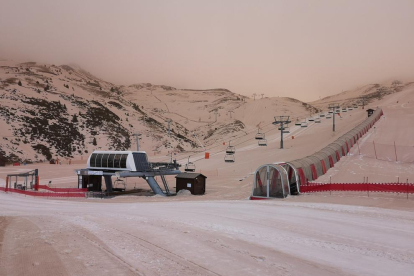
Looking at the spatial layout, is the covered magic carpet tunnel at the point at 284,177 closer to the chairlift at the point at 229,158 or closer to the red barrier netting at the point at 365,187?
the red barrier netting at the point at 365,187

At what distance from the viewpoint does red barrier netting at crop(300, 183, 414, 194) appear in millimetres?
19938

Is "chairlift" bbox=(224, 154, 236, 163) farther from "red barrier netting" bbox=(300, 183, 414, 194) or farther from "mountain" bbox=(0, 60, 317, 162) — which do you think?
"mountain" bbox=(0, 60, 317, 162)

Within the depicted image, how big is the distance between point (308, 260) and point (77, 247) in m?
6.68

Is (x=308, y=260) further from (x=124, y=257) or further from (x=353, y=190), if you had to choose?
(x=353, y=190)

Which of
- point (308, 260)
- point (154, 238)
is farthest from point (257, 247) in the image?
point (154, 238)

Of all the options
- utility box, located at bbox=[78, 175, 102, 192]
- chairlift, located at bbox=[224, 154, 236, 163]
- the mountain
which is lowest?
utility box, located at bbox=[78, 175, 102, 192]

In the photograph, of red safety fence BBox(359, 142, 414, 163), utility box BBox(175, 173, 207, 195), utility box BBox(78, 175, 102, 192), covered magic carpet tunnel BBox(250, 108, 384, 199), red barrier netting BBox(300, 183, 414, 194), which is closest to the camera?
red barrier netting BBox(300, 183, 414, 194)

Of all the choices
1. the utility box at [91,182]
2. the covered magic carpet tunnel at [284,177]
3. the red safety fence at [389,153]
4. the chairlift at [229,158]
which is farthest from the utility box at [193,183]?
the red safety fence at [389,153]

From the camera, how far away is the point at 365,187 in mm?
21641

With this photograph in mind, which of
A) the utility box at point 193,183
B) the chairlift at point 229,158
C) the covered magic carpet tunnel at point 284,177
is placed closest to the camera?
the covered magic carpet tunnel at point 284,177

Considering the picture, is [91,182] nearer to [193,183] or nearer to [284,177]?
[193,183]

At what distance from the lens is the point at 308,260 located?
8.76 metres

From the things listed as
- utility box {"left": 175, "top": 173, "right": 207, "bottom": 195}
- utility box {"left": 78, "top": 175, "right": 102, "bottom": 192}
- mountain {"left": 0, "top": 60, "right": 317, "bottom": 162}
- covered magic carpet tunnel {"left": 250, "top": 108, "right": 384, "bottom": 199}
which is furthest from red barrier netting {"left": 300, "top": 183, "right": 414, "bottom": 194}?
mountain {"left": 0, "top": 60, "right": 317, "bottom": 162}

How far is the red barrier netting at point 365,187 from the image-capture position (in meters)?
19.9
